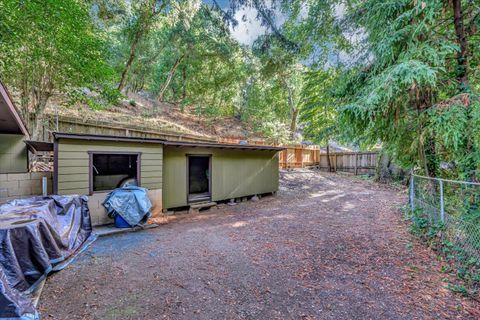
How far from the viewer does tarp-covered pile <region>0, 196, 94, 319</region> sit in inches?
79.2

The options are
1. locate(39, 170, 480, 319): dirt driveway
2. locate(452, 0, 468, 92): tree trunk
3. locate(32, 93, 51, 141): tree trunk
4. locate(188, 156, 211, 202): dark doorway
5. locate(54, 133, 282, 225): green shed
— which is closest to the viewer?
locate(39, 170, 480, 319): dirt driveway

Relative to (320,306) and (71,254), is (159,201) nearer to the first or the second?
(71,254)

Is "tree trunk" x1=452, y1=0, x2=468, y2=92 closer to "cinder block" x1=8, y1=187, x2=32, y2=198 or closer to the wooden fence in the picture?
"cinder block" x1=8, y1=187, x2=32, y2=198

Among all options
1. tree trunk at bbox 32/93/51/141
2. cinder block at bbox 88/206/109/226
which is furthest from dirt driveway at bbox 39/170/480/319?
tree trunk at bbox 32/93/51/141

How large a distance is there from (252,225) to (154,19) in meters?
12.2

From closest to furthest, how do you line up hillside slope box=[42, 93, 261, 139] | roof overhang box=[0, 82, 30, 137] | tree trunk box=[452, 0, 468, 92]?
roof overhang box=[0, 82, 30, 137]
tree trunk box=[452, 0, 468, 92]
hillside slope box=[42, 93, 261, 139]

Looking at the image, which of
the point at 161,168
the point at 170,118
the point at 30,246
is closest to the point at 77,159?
the point at 161,168

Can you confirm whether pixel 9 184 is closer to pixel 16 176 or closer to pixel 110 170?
pixel 16 176

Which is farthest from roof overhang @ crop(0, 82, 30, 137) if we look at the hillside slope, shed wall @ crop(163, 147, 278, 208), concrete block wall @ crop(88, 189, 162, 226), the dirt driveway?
the hillside slope

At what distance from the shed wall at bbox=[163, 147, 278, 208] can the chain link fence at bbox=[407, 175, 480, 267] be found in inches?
193

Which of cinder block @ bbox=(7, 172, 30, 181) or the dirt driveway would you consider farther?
cinder block @ bbox=(7, 172, 30, 181)

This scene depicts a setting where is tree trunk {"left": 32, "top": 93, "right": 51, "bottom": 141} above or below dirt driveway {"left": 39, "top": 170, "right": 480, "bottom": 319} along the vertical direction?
above

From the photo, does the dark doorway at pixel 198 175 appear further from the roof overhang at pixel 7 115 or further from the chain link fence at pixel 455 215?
the chain link fence at pixel 455 215

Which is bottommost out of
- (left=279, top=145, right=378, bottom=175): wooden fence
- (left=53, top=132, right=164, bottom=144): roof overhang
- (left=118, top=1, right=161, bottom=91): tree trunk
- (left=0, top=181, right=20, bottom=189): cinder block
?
(left=0, top=181, right=20, bottom=189): cinder block
